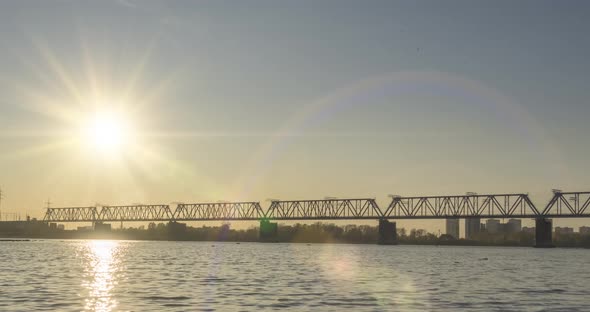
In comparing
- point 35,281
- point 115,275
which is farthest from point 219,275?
point 35,281

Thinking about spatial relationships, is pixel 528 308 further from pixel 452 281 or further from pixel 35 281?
pixel 35 281

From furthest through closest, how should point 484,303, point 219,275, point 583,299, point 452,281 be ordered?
point 219,275 → point 452,281 → point 583,299 → point 484,303

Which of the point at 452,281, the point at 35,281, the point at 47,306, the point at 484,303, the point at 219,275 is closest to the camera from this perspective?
the point at 47,306

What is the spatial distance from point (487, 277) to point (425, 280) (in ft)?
28.3

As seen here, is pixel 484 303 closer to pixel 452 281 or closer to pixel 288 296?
pixel 288 296

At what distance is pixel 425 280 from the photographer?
68000mm

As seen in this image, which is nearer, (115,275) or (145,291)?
(145,291)

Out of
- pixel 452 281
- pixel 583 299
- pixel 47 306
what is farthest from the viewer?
pixel 452 281

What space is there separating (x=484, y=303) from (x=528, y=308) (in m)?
3.34

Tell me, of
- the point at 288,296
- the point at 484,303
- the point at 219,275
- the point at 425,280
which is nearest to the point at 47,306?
the point at 288,296

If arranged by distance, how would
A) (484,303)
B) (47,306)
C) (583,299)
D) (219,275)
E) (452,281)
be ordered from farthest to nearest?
(219,275) < (452,281) < (583,299) < (484,303) < (47,306)

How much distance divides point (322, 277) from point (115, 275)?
18311mm

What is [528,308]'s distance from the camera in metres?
44.7

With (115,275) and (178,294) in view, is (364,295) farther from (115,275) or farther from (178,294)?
(115,275)
